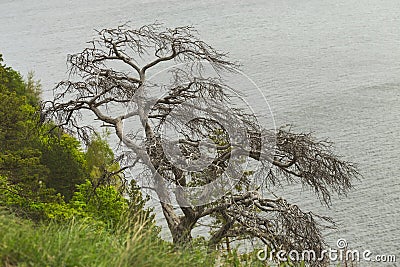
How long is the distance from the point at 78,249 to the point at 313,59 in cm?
3678

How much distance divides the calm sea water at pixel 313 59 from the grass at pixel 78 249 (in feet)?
55.8

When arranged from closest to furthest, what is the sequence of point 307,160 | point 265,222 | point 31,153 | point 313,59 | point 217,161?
point 265,222, point 217,161, point 307,160, point 31,153, point 313,59

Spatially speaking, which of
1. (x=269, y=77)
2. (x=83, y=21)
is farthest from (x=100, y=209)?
(x=83, y=21)

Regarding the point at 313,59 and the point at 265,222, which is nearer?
the point at 265,222

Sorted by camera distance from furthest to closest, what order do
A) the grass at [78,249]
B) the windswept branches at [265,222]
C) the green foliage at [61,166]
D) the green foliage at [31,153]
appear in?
1. the green foliage at [61,166]
2. the green foliage at [31,153]
3. the windswept branches at [265,222]
4. the grass at [78,249]

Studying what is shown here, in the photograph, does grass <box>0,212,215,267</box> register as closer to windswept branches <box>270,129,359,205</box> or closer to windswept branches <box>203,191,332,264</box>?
windswept branches <box>203,191,332,264</box>

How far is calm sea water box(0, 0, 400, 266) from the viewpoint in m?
A: 23.7

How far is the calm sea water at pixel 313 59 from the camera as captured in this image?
23703mm

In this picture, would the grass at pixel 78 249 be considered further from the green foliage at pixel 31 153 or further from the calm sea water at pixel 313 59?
the calm sea water at pixel 313 59

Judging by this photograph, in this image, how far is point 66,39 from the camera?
5203 centimetres

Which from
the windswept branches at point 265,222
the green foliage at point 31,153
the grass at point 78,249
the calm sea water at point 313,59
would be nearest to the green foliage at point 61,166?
the green foliage at point 31,153

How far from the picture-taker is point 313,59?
A: 3997 centimetres

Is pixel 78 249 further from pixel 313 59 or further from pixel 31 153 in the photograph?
pixel 313 59

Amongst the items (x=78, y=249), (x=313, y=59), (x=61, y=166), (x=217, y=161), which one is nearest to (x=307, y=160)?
(x=217, y=161)
